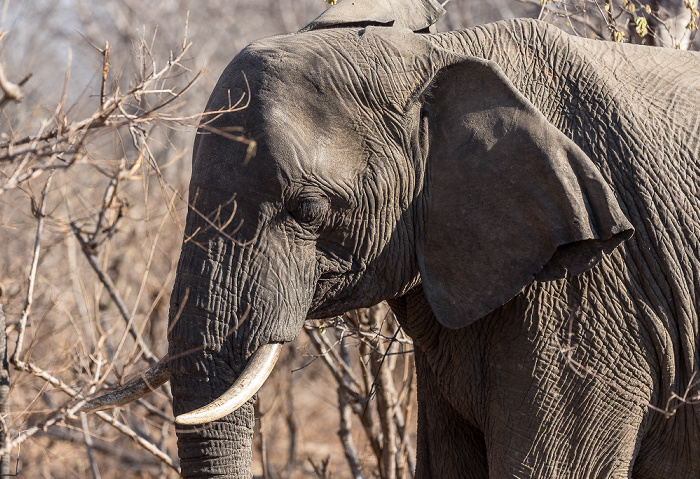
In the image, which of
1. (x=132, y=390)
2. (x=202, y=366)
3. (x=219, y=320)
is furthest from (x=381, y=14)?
(x=132, y=390)

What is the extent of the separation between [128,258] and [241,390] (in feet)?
16.4

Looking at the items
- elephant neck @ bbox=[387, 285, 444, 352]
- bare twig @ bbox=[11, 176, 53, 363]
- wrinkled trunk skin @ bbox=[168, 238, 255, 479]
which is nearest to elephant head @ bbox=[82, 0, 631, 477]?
wrinkled trunk skin @ bbox=[168, 238, 255, 479]

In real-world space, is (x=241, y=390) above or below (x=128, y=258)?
below

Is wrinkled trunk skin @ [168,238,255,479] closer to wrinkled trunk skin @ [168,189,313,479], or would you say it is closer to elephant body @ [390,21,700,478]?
wrinkled trunk skin @ [168,189,313,479]

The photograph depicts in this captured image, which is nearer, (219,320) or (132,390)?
(219,320)

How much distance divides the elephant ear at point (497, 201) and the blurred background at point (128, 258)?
83cm

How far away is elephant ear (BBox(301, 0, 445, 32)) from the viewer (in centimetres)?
329

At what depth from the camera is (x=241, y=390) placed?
9.32 feet

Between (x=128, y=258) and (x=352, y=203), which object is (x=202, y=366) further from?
(x=128, y=258)

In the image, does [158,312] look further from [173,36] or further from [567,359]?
[173,36]

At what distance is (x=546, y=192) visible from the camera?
2.93 m

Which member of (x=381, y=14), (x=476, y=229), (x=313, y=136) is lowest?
(x=476, y=229)

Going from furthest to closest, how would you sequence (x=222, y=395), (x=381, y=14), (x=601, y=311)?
(x=381, y=14)
(x=601, y=311)
(x=222, y=395)

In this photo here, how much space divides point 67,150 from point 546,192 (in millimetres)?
1427
